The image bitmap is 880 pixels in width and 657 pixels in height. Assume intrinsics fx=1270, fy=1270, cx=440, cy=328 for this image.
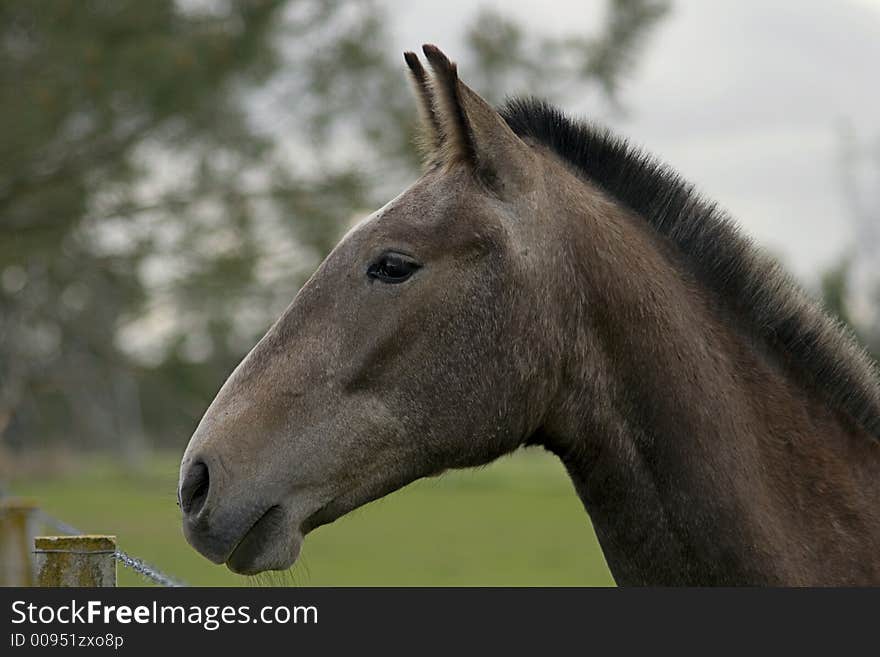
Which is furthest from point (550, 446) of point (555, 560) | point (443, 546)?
point (443, 546)

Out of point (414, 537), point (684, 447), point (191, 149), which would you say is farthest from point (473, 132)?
point (414, 537)

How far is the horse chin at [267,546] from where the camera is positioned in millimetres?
3072

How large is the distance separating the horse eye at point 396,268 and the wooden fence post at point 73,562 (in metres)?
1.03

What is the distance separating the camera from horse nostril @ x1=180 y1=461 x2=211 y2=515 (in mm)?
3020

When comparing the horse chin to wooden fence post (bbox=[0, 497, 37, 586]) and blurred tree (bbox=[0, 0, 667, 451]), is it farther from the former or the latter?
blurred tree (bbox=[0, 0, 667, 451])

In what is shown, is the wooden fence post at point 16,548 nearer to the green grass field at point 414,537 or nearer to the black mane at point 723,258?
the green grass field at point 414,537

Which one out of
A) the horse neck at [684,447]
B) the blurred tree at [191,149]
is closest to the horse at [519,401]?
the horse neck at [684,447]

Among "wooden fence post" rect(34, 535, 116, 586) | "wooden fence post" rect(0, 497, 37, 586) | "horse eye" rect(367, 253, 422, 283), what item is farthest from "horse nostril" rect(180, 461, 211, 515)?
"wooden fence post" rect(0, 497, 37, 586)

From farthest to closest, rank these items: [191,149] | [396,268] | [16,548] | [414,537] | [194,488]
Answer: [414,537] → [191,149] → [16,548] → [396,268] → [194,488]

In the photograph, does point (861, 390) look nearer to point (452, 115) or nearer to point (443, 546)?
point (452, 115)

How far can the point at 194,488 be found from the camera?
303 cm

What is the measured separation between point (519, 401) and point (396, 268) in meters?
0.46

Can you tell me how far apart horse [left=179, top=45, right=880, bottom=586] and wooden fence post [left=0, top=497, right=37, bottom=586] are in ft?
7.59

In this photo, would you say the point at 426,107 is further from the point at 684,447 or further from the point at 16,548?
the point at 16,548
